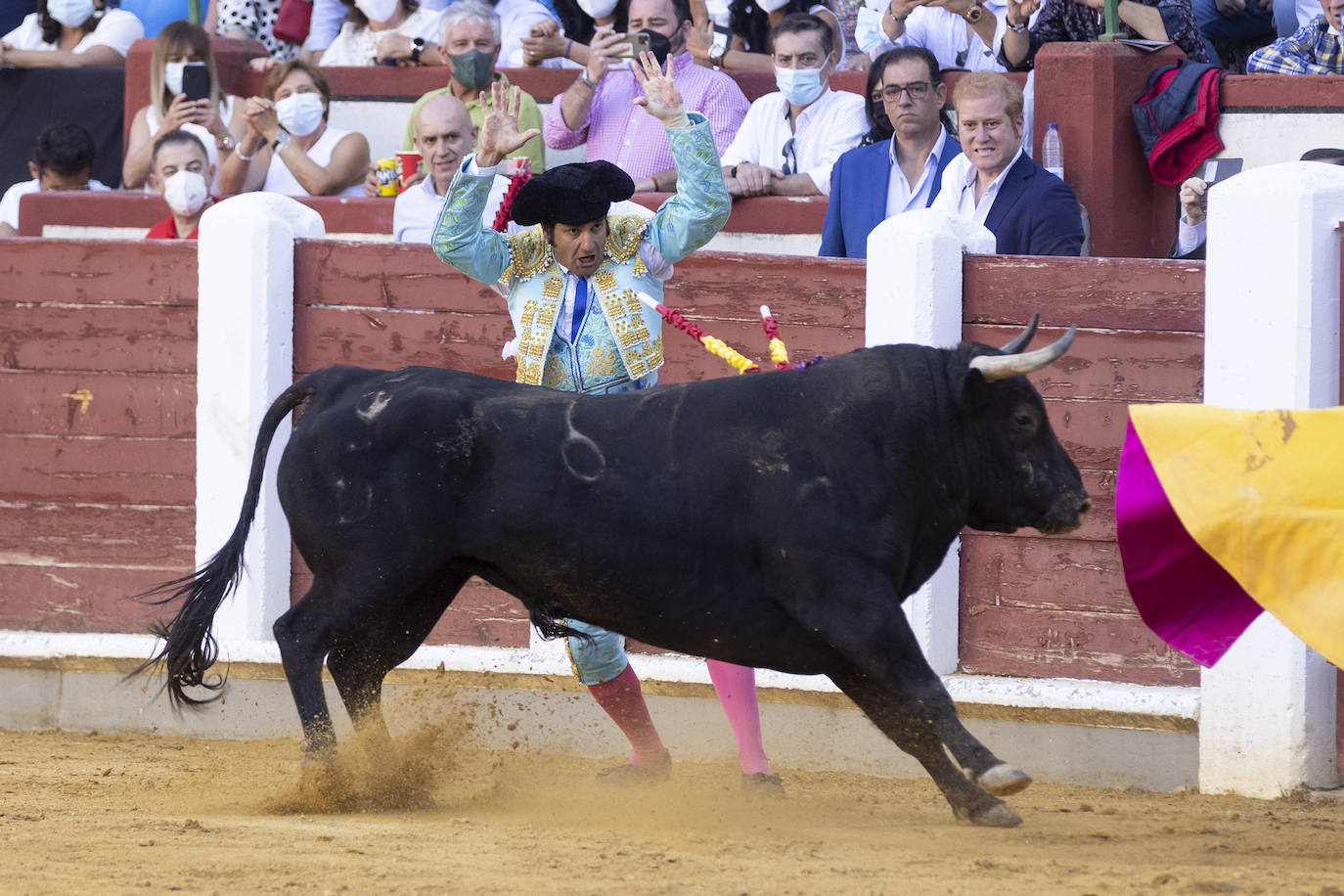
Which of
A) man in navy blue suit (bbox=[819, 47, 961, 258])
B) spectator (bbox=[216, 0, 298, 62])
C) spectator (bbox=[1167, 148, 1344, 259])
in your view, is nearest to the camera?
spectator (bbox=[1167, 148, 1344, 259])

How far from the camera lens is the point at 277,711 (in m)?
5.87

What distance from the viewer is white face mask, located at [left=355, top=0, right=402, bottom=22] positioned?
802cm

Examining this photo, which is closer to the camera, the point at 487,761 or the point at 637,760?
the point at 637,760

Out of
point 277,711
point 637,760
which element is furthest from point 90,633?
point 637,760

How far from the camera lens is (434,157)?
621cm

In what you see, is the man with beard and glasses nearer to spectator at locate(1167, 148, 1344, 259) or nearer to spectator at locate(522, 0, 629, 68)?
spectator at locate(1167, 148, 1344, 259)

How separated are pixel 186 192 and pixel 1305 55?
4011 millimetres

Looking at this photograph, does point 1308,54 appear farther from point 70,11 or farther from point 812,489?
point 70,11

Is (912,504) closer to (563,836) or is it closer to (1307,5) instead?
(563,836)

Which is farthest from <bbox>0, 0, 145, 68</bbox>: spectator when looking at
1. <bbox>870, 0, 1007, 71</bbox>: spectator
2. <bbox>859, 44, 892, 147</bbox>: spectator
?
<bbox>859, 44, 892, 147</bbox>: spectator

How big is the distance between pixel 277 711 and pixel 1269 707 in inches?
120

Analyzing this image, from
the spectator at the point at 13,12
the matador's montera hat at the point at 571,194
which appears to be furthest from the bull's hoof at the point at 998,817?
the spectator at the point at 13,12

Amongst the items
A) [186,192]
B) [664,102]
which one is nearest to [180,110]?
[186,192]

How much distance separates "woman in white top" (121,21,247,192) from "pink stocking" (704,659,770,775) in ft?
12.5
